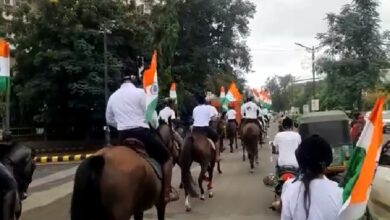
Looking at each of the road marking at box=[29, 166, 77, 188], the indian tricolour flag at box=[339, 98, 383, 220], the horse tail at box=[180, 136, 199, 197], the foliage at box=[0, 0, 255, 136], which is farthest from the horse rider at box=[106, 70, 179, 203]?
the foliage at box=[0, 0, 255, 136]

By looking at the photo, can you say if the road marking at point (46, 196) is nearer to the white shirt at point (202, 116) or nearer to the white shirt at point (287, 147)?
the white shirt at point (202, 116)

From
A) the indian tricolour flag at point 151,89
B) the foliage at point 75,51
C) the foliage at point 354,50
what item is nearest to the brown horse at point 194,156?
the indian tricolour flag at point 151,89

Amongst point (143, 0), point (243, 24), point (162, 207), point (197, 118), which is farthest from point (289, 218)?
point (243, 24)

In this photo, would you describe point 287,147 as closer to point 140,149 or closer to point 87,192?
point 140,149

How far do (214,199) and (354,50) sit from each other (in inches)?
1015

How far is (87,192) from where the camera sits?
22.7ft

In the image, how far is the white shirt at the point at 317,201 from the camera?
14.4ft

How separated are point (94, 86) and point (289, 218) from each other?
83.4ft

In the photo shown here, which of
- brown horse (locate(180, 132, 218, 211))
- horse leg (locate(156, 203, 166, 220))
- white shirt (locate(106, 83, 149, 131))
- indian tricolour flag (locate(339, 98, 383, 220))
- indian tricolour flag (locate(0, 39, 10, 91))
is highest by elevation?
indian tricolour flag (locate(0, 39, 10, 91))

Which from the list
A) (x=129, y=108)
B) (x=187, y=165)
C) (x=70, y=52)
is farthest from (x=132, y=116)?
(x=70, y=52)

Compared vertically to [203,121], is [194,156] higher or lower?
lower

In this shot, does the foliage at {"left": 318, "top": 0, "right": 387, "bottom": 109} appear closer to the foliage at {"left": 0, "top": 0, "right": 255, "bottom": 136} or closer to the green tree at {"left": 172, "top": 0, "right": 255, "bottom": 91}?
the foliage at {"left": 0, "top": 0, "right": 255, "bottom": 136}

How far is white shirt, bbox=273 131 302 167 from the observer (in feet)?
34.8

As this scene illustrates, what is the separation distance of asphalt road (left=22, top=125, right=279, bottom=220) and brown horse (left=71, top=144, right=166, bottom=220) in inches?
178
